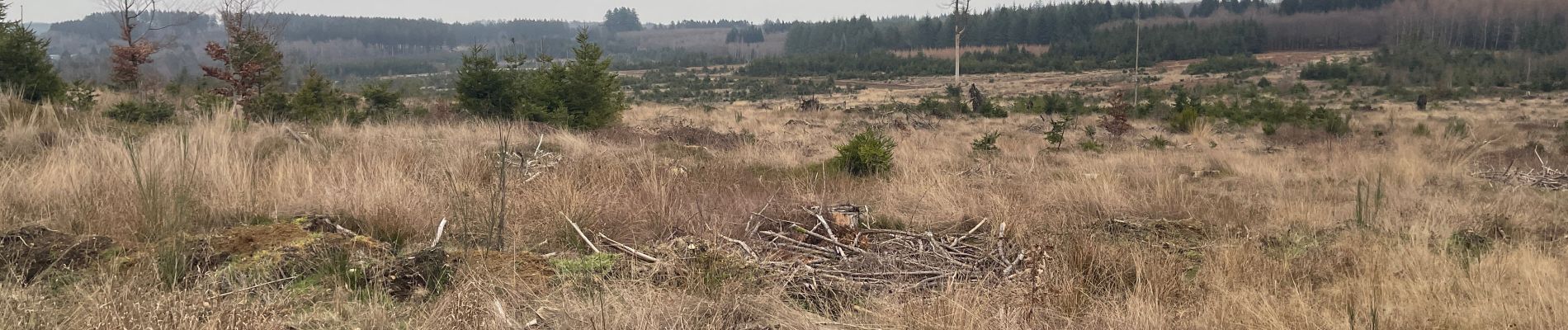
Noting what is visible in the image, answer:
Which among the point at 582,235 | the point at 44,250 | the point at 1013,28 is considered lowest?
the point at 582,235

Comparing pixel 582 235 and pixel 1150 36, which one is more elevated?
pixel 1150 36

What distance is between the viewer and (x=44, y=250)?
2844 millimetres

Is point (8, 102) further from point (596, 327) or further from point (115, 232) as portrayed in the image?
point (596, 327)

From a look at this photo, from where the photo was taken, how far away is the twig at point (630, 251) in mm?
3346

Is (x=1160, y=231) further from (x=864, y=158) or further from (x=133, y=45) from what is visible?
(x=133, y=45)

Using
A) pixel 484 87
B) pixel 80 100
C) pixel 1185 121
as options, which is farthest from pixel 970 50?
pixel 80 100

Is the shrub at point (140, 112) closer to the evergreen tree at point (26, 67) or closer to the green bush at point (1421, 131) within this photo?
the evergreen tree at point (26, 67)

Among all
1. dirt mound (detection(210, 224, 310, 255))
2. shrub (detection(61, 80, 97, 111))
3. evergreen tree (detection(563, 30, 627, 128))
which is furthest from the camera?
evergreen tree (detection(563, 30, 627, 128))

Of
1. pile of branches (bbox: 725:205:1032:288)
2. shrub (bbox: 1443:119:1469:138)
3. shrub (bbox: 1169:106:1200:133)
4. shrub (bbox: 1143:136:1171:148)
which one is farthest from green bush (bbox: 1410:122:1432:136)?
pile of branches (bbox: 725:205:1032:288)

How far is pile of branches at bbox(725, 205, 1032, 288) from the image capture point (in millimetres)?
3434

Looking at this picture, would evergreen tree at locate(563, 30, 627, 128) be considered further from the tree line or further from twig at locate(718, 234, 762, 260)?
the tree line

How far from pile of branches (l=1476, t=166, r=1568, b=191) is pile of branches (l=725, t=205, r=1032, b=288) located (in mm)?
6338

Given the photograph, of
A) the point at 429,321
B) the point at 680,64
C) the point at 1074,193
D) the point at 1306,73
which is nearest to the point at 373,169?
the point at 429,321

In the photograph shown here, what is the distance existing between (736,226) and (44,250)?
267 centimetres
